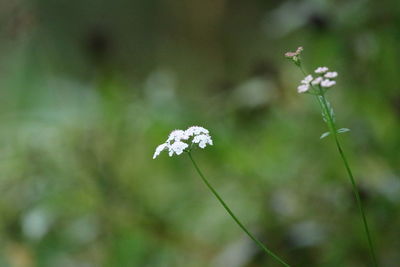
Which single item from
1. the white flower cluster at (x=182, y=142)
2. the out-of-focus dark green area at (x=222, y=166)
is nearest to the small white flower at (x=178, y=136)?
the white flower cluster at (x=182, y=142)

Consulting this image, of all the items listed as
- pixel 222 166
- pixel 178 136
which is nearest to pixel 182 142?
pixel 178 136

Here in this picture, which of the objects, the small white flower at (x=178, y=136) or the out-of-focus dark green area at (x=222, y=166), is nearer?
the small white flower at (x=178, y=136)

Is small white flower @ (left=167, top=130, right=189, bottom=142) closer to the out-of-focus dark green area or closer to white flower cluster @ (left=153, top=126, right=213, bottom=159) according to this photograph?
white flower cluster @ (left=153, top=126, right=213, bottom=159)

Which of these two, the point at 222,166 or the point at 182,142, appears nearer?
the point at 182,142

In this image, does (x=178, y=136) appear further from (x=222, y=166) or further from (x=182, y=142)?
(x=222, y=166)

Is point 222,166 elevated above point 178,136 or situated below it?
above

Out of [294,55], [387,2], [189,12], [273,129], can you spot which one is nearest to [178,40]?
[189,12]

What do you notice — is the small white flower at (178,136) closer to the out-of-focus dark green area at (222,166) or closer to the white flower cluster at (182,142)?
the white flower cluster at (182,142)

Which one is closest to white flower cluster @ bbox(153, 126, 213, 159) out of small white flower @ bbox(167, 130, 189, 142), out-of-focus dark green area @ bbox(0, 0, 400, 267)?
small white flower @ bbox(167, 130, 189, 142)

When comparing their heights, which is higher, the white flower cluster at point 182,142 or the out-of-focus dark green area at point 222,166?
the out-of-focus dark green area at point 222,166

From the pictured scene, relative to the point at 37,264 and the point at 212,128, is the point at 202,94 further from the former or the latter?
the point at 37,264
